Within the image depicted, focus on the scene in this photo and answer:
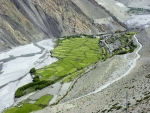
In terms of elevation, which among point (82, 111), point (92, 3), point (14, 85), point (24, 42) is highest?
point (92, 3)

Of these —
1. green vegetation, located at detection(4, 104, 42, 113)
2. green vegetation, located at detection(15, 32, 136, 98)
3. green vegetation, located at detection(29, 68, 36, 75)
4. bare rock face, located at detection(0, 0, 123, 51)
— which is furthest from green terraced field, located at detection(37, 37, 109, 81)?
green vegetation, located at detection(4, 104, 42, 113)

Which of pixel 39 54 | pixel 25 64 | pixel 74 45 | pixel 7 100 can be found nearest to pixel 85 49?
pixel 74 45

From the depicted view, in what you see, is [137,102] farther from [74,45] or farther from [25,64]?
[74,45]

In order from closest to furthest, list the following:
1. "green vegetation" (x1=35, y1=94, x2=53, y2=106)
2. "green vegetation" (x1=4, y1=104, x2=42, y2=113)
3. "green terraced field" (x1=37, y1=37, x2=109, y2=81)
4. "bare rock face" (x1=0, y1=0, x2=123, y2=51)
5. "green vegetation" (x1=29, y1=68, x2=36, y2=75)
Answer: "green vegetation" (x1=4, y1=104, x2=42, y2=113) → "green vegetation" (x1=35, y1=94, x2=53, y2=106) → "green terraced field" (x1=37, y1=37, x2=109, y2=81) → "green vegetation" (x1=29, y1=68, x2=36, y2=75) → "bare rock face" (x1=0, y1=0, x2=123, y2=51)

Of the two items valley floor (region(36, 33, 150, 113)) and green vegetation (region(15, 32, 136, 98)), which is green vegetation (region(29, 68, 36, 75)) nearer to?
green vegetation (region(15, 32, 136, 98))

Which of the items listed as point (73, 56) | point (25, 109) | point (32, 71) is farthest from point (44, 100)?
point (73, 56)

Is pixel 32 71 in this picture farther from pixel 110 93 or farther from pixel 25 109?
pixel 110 93

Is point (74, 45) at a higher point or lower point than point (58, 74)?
higher
